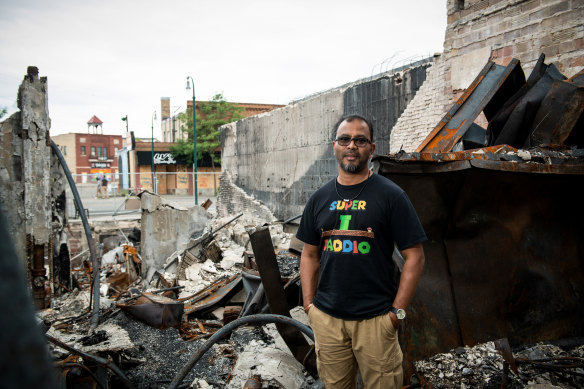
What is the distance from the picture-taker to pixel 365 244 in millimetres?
2109

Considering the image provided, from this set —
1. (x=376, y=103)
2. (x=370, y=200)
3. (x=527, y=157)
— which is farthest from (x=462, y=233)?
(x=376, y=103)

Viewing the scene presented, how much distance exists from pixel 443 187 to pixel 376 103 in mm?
5578

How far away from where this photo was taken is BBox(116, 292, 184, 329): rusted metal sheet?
4.68m

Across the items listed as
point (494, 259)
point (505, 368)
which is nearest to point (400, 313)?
point (494, 259)

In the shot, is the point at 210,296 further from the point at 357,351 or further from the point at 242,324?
the point at 357,351

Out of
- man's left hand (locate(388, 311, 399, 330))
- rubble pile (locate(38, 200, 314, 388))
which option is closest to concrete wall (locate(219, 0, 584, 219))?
rubble pile (locate(38, 200, 314, 388))

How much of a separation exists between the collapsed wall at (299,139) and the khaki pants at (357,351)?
4.60 metres

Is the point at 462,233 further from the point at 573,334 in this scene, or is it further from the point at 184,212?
the point at 184,212

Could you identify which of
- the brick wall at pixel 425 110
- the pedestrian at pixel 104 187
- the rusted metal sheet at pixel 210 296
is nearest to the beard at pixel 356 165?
the rusted metal sheet at pixel 210 296

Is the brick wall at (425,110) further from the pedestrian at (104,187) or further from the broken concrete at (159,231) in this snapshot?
the pedestrian at (104,187)

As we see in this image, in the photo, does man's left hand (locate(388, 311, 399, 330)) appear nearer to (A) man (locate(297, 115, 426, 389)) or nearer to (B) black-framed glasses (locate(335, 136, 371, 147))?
(A) man (locate(297, 115, 426, 389))

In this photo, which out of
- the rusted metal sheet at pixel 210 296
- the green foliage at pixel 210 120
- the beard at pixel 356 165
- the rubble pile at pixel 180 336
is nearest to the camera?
the beard at pixel 356 165

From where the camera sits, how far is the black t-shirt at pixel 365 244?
2.08 m

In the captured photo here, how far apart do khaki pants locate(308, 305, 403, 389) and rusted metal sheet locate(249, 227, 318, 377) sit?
3.54 ft
